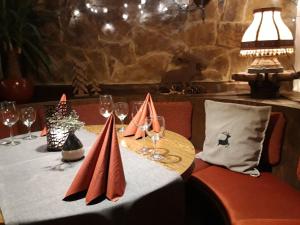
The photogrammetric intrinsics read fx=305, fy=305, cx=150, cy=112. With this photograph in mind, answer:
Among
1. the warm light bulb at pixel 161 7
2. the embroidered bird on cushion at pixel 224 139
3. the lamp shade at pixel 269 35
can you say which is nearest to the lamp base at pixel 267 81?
the lamp shade at pixel 269 35

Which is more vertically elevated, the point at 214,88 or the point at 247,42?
the point at 247,42

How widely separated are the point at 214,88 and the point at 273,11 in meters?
0.90

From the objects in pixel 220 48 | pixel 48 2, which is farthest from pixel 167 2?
pixel 48 2

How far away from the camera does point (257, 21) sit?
234 cm

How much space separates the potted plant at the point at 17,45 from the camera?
238 cm

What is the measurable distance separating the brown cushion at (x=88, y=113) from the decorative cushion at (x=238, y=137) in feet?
3.05

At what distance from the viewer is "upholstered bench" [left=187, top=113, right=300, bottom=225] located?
4.41 feet

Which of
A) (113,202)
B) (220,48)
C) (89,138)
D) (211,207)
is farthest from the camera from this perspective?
(220,48)

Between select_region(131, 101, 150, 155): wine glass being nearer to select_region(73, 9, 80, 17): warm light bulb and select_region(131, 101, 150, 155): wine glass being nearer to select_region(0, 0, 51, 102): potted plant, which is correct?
select_region(0, 0, 51, 102): potted plant

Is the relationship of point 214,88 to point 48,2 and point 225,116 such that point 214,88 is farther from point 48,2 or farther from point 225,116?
point 48,2

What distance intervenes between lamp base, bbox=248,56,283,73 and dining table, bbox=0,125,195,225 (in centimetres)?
118

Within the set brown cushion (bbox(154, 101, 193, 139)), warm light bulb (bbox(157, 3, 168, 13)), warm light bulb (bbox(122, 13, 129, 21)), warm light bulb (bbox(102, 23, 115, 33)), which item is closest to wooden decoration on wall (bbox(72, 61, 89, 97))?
warm light bulb (bbox(102, 23, 115, 33))

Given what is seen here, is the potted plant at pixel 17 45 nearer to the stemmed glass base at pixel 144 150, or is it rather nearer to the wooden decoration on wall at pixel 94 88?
the wooden decoration on wall at pixel 94 88

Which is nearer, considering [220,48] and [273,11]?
[273,11]
